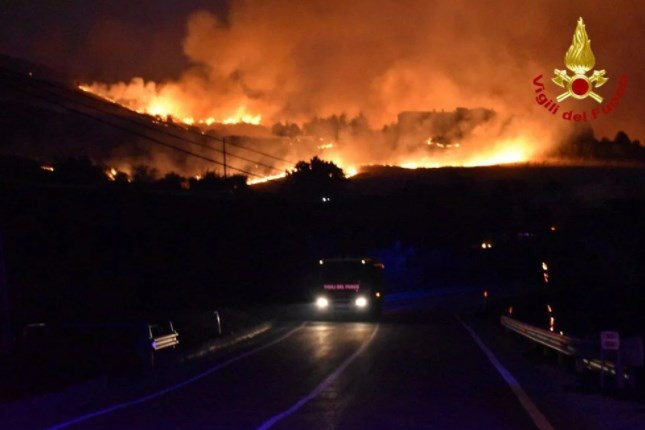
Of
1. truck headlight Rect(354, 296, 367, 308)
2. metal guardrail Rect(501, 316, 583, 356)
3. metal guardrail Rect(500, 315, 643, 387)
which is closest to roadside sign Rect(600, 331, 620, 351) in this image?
metal guardrail Rect(500, 315, 643, 387)

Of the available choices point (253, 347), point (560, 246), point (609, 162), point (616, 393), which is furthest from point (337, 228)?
point (609, 162)

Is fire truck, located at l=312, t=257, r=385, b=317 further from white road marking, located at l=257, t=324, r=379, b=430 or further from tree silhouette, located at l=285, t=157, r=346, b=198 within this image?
tree silhouette, located at l=285, t=157, r=346, b=198

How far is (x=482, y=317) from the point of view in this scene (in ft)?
145

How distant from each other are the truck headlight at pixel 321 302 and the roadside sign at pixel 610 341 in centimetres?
2802

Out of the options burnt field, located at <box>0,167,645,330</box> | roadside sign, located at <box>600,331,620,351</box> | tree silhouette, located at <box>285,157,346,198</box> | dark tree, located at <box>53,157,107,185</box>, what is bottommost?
roadside sign, located at <box>600,331,620,351</box>

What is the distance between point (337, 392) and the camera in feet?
56.5

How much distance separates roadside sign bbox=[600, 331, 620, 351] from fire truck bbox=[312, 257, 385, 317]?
2725cm

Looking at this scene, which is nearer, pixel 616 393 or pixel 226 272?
pixel 616 393

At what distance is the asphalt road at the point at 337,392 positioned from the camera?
13.8 metres

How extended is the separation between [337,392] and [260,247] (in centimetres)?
4558

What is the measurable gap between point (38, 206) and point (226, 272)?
1229 cm

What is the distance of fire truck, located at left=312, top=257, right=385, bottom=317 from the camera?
4284 centimetres

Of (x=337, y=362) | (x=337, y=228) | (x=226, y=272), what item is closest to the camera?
(x=337, y=362)

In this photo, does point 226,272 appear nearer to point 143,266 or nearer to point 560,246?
point 143,266
